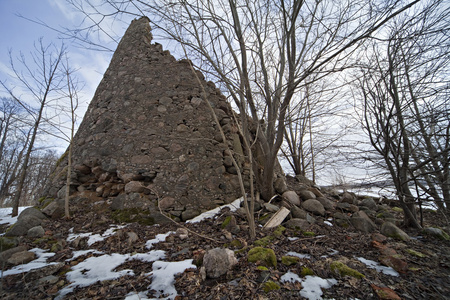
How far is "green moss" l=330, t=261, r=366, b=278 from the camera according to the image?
5.29 ft

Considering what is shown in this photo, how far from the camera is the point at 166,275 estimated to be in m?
1.75

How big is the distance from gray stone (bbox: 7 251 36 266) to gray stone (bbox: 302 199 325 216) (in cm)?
384

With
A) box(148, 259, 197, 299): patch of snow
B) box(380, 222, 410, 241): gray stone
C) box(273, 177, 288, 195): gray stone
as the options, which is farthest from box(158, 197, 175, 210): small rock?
box(380, 222, 410, 241): gray stone

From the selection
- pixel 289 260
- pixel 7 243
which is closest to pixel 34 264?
pixel 7 243

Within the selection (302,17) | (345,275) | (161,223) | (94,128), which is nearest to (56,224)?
(161,223)

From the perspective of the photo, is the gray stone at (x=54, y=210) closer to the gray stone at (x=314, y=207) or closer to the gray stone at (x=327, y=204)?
the gray stone at (x=314, y=207)

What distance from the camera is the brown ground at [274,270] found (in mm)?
1470

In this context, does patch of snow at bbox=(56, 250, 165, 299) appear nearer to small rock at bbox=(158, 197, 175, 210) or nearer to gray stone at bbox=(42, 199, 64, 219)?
small rock at bbox=(158, 197, 175, 210)

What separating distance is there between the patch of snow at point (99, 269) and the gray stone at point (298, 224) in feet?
5.79

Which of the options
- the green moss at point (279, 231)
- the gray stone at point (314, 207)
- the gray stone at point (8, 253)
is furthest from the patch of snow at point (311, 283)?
the gray stone at point (8, 253)

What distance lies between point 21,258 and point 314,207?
4.01m

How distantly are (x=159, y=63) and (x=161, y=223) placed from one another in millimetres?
3598

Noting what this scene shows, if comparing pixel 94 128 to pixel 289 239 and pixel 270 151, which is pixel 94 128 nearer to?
pixel 270 151

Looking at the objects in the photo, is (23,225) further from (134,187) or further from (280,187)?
(280,187)
